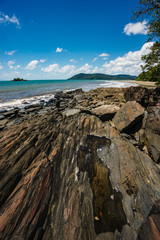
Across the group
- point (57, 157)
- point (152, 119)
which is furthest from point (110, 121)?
point (57, 157)

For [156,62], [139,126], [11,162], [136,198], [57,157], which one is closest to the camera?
[136,198]

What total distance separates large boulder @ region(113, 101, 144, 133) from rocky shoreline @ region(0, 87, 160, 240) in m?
0.94

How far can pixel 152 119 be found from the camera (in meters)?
5.61

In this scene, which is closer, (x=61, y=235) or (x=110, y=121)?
(x=61, y=235)

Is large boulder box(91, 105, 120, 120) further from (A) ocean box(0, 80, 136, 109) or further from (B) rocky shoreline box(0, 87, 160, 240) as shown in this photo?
(A) ocean box(0, 80, 136, 109)

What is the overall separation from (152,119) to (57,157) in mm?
5694

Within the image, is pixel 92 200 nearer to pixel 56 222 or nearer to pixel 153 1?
pixel 56 222

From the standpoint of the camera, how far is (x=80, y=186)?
3777 millimetres

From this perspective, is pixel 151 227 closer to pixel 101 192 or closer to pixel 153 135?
pixel 101 192

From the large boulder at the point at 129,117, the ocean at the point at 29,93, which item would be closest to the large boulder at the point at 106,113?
the large boulder at the point at 129,117

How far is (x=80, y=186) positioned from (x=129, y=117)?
18.5 ft

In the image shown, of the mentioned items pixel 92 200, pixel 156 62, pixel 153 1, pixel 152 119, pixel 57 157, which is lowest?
pixel 92 200

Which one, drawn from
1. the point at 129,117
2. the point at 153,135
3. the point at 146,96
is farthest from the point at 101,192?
the point at 146,96

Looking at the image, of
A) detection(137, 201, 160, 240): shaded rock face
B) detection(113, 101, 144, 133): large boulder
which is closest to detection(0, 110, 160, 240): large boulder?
detection(137, 201, 160, 240): shaded rock face
